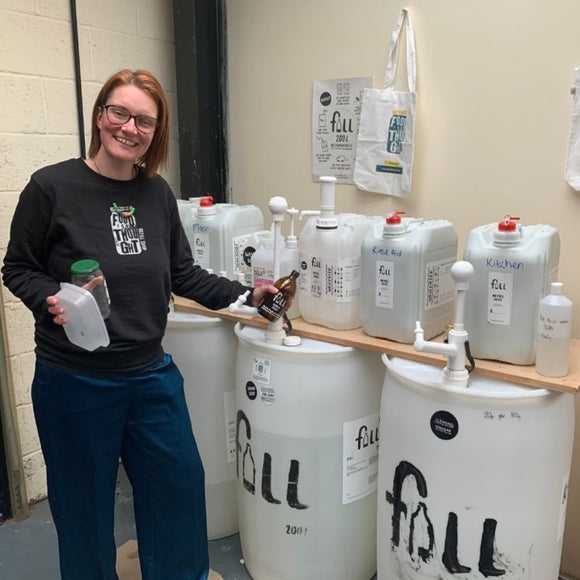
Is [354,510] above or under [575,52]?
under

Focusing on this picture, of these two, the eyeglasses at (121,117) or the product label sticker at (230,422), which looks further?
the product label sticker at (230,422)

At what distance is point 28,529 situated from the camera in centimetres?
199

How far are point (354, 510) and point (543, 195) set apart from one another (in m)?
0.96

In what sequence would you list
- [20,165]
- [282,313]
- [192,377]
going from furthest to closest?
[20,165]
[192,377]
[282,313]

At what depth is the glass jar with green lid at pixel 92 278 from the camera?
1.24 meters

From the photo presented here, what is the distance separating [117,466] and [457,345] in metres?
0.84

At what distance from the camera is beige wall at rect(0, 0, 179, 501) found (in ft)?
6.14

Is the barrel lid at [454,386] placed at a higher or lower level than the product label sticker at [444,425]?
higher

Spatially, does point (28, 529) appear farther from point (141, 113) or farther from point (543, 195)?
point (543, 195)

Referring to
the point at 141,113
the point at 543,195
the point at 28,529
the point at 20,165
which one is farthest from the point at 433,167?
the point at 28,529

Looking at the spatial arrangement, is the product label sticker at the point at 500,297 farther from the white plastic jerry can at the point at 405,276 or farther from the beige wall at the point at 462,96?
the beige wall at the point at 462,96

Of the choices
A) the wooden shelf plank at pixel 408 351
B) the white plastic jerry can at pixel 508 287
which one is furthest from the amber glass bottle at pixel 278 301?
the white plastic jerry can at pixel 508 287

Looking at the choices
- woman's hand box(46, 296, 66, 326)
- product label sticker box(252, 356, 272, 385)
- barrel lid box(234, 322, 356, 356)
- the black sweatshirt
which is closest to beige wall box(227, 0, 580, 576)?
barrel lid box(234, 322, 356, 356)

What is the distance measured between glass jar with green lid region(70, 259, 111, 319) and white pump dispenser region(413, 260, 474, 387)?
66cm
